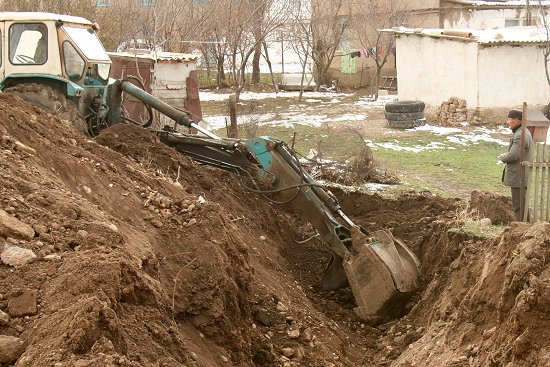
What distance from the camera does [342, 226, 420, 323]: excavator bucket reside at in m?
8.40

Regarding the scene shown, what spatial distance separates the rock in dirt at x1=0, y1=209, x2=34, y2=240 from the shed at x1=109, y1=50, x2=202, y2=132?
1178 cm

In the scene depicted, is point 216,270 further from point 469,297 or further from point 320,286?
point 320,286

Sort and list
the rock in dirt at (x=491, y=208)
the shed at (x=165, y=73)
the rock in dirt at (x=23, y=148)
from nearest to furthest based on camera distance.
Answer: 1. the rock in dirt at (x=23, y=148)
2. the rock in dirt at (x=491, y=208)
3. the shed at (x=165, y=73)

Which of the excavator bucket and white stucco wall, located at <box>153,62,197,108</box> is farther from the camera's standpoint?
white stucco wall, located at <box>153,62,197,108</box>

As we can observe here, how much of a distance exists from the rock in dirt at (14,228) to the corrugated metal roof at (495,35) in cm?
2001

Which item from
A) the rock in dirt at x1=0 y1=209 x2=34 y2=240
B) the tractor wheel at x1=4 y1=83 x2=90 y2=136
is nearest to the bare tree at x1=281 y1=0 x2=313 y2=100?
the tractor wheel at x1=4 y1=83 x2=90 y2=136

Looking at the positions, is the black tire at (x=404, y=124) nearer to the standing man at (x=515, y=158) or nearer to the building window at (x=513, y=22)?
the standing man at (x=515, y=158)

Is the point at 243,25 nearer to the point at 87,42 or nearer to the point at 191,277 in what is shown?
the point at 87,42

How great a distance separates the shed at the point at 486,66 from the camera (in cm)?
2383

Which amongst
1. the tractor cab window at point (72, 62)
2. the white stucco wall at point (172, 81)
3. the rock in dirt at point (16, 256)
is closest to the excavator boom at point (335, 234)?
the tractor cab window at point (72, 62)

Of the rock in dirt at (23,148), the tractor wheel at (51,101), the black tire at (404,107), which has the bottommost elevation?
the black tire at (404,107)

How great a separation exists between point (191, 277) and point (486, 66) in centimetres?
1894

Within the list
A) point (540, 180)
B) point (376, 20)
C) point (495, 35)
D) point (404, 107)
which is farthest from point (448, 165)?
point (376, 20)

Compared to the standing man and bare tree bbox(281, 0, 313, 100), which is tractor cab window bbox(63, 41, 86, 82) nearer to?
the standing man
